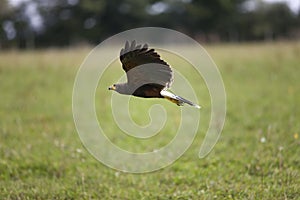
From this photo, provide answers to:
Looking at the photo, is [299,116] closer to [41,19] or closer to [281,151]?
[281,151]

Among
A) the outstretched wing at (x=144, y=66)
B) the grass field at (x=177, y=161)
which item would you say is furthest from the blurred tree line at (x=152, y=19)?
the outstretched wing at (x=144, y=66)

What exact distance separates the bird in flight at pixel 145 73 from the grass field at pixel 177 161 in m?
1.19

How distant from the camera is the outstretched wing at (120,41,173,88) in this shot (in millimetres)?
2584

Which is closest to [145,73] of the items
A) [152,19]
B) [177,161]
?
[177,161]

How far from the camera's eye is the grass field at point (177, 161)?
3.52m

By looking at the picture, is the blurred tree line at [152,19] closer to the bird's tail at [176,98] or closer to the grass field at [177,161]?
the grass field at [177,161]

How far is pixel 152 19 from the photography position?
22.0 m

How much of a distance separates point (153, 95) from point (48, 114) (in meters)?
4.41

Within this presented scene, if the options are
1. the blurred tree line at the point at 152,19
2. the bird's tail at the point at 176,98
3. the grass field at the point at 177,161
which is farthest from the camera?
the blurred tree line at the point at 152,19

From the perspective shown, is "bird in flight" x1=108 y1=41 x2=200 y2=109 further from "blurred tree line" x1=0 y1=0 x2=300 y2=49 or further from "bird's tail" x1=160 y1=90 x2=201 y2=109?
"blurred tree line" x1=0 y1=0 x2=300 y2=49

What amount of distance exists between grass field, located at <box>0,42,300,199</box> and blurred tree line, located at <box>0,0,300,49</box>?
1306 centimetres

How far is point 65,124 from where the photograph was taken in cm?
604

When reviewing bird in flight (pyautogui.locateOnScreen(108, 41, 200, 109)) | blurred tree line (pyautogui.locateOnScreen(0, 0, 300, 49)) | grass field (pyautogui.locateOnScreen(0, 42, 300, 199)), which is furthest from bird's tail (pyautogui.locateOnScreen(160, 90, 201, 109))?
blurred tree line (pyautogui.locateOnScreen(0, 0, 300, 49))

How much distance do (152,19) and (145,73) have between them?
19856 mm
